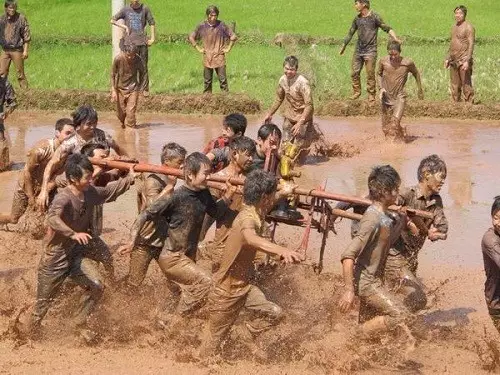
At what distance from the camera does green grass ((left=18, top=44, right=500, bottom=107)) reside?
808 inches

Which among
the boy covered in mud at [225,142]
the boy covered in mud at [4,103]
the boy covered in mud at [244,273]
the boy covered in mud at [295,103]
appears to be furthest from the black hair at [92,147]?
the boy covered in mud at [4,103]

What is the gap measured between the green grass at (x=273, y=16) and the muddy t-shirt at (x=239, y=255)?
20.7m

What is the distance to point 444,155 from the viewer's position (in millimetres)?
15039

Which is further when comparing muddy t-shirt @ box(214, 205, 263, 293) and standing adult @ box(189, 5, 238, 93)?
standing adult @ box(189, 5, 238, 93)

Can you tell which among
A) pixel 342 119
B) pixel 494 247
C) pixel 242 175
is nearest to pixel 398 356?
pixel 494 247

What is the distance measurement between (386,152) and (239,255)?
8.16m

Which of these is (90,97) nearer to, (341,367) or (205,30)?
(205,30)

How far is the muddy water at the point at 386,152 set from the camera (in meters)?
11.3

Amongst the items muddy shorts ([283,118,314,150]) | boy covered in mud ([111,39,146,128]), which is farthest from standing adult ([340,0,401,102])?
muddy shorts ([283,118,314,150])

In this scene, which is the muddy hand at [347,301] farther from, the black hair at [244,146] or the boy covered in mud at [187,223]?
the black hair at [244,146]

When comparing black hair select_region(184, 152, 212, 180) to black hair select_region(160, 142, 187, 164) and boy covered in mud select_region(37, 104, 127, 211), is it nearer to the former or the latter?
black hair select_region(160, 142, 187, 164)

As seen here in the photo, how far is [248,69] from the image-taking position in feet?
76.1

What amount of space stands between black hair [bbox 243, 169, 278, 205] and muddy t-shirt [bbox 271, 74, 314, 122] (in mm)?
6306

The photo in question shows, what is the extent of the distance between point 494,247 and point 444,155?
7800mm
